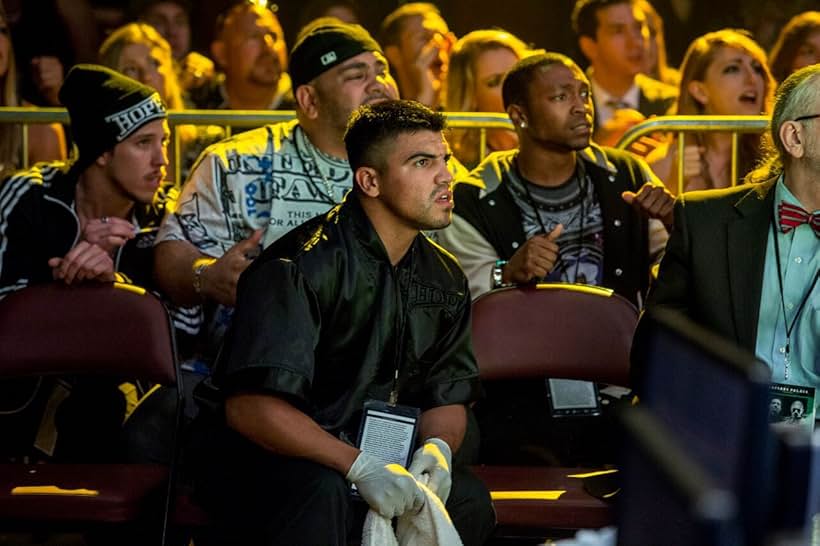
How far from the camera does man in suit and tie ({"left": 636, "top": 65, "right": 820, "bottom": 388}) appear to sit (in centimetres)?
358

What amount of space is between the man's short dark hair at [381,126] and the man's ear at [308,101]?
0.93 m

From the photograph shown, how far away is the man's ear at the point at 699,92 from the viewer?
593cm

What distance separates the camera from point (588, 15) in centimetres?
697

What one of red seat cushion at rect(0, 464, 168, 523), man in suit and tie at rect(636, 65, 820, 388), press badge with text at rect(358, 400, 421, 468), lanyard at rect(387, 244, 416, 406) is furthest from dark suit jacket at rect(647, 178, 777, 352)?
red seat cushion at rect(0, 464, 168, 523)

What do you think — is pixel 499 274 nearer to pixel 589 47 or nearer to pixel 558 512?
pixel 558 512

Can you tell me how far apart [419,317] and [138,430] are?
95cm

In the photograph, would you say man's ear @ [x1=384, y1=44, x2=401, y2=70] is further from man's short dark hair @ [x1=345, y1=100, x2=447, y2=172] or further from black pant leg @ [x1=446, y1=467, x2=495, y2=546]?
black pant leg @ [x1=446, y1=467, x2=495, y2=546]

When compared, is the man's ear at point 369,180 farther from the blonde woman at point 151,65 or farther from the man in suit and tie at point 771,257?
the blonde woman at point 151,65

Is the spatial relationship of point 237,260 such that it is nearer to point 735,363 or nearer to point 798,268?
point 798,268

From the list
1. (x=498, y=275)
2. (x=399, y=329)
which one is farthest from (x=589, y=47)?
(x=399, y=329)

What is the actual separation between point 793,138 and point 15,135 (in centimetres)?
327

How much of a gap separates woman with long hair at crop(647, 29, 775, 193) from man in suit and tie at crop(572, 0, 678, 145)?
0.64 meters

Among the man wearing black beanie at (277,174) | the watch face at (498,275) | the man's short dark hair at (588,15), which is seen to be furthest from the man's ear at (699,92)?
the watch face at (498,275)

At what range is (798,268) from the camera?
361 centimetres
